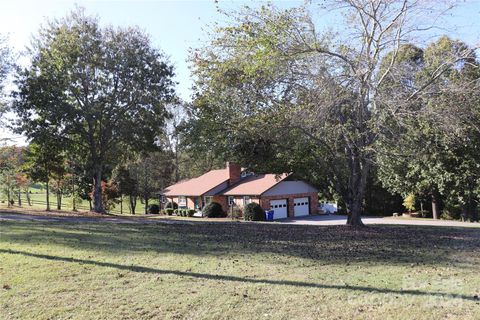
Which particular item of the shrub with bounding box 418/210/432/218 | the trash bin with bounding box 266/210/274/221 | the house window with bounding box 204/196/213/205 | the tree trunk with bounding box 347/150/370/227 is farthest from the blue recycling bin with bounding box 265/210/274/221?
the tree trunk with bounding box 347/150/370/227

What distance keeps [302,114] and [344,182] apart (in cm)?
574

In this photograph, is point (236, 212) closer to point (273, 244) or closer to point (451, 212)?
point (451, 212)

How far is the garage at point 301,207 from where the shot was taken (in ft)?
137

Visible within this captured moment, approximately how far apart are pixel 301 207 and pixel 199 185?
11069 millimetres

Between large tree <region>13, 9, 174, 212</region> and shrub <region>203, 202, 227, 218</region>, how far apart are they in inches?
479

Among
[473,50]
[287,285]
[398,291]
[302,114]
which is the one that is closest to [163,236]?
[302,114]

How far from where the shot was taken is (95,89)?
27234 millimetres

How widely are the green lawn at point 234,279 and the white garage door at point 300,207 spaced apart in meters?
29.5

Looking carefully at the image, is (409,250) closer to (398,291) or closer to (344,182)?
(398,291)

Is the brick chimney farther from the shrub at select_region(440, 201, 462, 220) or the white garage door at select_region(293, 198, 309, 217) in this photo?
the shrub at select_region(440, 201, 462, 220)

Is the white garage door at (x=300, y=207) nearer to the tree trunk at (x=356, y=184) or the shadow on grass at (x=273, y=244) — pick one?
the tree trunk at (x=356, y=184)

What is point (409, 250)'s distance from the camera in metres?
10.8

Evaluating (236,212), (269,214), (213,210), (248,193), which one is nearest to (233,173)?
(248,193)

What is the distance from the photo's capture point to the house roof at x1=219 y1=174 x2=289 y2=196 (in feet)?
128
